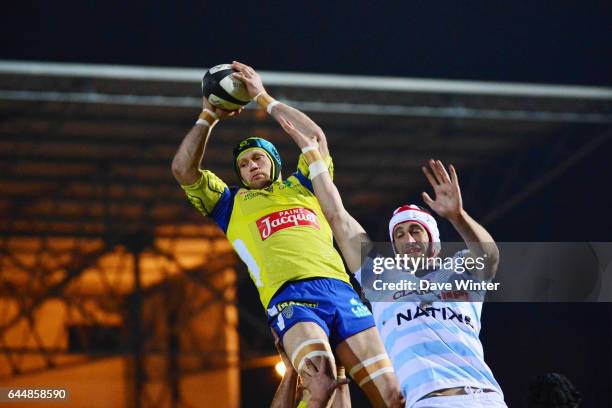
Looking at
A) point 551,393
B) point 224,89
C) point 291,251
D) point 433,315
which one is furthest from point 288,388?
point 551,393

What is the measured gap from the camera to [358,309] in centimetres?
655

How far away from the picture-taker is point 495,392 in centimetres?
562

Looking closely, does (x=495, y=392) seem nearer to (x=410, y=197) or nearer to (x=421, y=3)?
(x=421, y=3)

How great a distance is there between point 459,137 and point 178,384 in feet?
19.1

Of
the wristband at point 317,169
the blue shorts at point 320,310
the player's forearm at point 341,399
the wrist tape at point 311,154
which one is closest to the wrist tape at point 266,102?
the wrist tape at point 311,154

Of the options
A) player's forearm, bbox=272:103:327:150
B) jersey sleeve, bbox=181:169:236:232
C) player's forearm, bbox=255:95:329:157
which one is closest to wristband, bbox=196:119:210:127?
jersey sleeve, bbox=181:169:236:232

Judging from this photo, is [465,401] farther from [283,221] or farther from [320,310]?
[283,221]

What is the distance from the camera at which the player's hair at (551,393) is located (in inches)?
172

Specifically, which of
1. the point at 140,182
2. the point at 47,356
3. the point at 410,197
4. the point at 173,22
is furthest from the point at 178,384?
the point at 173,22

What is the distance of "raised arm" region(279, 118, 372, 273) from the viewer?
214 inches

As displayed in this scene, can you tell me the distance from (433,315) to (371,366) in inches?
24.4

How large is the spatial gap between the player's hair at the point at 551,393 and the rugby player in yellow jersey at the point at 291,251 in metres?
1.79

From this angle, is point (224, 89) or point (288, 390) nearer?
point (288, 390)

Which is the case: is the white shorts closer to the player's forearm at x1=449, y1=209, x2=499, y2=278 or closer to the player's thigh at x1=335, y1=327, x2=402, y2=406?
the player's thigh at x1=335, y1=327, x2=402, y2=406
